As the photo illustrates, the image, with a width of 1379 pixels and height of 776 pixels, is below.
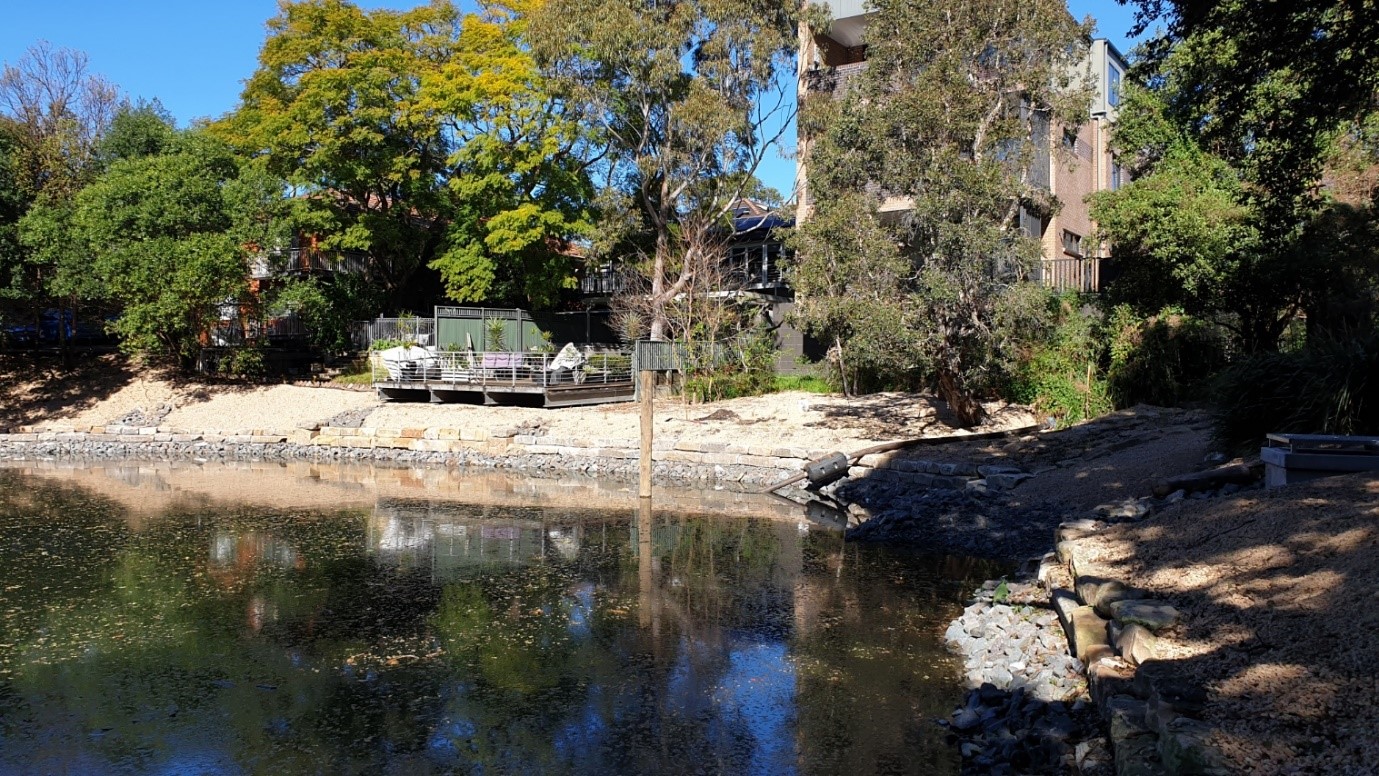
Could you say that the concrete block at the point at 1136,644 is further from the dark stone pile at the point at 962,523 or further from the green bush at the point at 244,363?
the green bush at the point at 244,363

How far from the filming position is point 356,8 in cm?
3228

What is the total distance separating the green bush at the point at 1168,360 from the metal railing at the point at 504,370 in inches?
510

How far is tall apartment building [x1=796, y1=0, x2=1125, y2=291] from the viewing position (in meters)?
26.0

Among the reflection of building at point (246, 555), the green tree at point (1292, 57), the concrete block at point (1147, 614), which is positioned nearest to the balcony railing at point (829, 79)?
the green tree at point (1292, 57)

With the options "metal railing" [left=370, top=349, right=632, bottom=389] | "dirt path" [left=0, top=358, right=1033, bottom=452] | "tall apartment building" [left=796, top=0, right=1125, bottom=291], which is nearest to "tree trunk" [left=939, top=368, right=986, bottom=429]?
→ "dirt path" [left=0, top=358, right=1033, bottom=452]

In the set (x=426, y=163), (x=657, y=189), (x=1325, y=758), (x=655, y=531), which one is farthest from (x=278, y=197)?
(x=1325, y=758)

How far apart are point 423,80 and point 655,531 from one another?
66.2 feet

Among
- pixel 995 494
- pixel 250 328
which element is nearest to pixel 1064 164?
pixel 995 494

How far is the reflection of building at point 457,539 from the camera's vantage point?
14.5 meters

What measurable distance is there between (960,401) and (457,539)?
10878 mm

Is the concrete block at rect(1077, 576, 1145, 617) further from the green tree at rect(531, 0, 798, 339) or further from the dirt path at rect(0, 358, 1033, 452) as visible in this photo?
the green tree at rect(531, 0, 798, 339)

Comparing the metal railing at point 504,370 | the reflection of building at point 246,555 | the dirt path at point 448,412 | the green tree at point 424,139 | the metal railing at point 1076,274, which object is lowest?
the reflection of building at point 246,555

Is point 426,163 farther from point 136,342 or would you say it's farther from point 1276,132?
point 1276,132

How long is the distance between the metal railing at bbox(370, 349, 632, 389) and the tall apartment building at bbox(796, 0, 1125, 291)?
6.68 m
